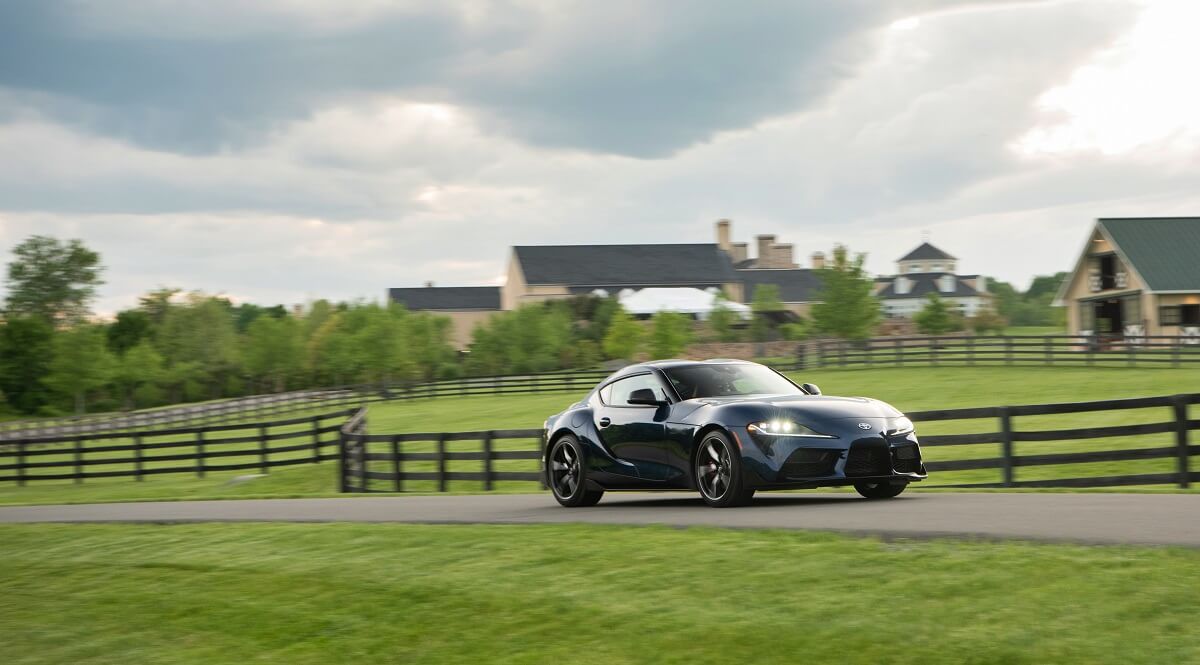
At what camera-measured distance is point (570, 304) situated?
351ft

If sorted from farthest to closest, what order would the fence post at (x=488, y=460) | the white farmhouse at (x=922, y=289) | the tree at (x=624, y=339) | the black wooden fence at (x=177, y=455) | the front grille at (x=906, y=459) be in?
the white farmhouse at (x=922, y=289), the tree at (x=624, y=339), the black wooden fence at (x=177, y=455), the fence post at (x=488, y=460), the front grille at (x=906, y=459)

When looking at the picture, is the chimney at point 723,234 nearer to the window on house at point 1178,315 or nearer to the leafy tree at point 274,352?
the leafy tree at point 274,352

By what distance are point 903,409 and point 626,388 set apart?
21.8m

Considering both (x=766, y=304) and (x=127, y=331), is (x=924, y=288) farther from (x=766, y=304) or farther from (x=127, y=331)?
(x=127, y=331)

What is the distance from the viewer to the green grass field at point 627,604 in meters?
6.23

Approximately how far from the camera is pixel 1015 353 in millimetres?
50438

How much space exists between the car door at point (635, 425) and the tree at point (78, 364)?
9006 cm

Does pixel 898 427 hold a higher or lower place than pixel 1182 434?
higher

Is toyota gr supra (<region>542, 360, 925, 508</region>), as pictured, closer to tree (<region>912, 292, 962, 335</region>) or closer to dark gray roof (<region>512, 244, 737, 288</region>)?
tree (<region>912, 292, 962, 335</region>)

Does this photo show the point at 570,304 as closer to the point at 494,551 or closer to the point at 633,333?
the point at 633,333

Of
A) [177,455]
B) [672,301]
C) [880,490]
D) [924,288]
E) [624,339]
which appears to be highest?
[924,288]

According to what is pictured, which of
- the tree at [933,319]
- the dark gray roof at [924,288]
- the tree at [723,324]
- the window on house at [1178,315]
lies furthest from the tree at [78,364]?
the dark gray roof at [924,288]

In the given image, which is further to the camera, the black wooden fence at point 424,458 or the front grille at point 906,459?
the black wooden fence at point 424,458

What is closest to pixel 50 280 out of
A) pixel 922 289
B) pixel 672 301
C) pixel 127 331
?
pixel 127 331
